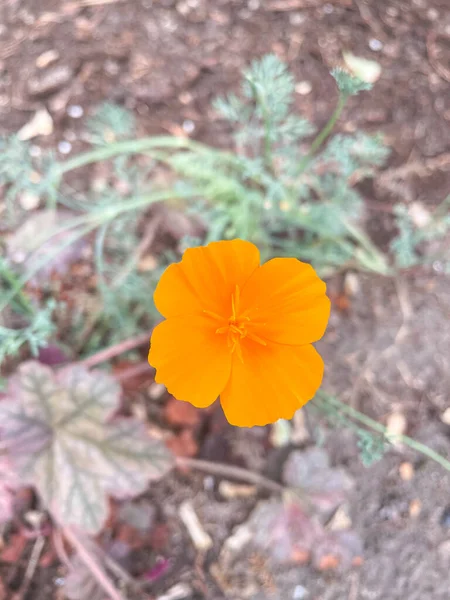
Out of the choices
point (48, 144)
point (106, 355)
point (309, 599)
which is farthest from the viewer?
point (48, 144)

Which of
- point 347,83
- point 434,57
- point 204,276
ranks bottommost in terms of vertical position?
point 434,57

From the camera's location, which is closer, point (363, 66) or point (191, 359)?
point (191, 359)

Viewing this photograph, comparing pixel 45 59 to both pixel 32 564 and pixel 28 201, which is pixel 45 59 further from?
pixel 32 564

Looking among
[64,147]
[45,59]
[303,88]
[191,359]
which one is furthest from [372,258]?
[45,59]

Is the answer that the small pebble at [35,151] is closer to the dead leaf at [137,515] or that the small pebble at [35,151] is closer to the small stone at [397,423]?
the dead leaf at [137,515]

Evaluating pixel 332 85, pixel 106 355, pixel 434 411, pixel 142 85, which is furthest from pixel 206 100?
pixel 434 411

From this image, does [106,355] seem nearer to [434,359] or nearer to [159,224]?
[159,224]

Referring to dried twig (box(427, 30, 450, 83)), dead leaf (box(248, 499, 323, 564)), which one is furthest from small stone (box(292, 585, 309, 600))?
dried twig (box(427, 30, 450, 83))
